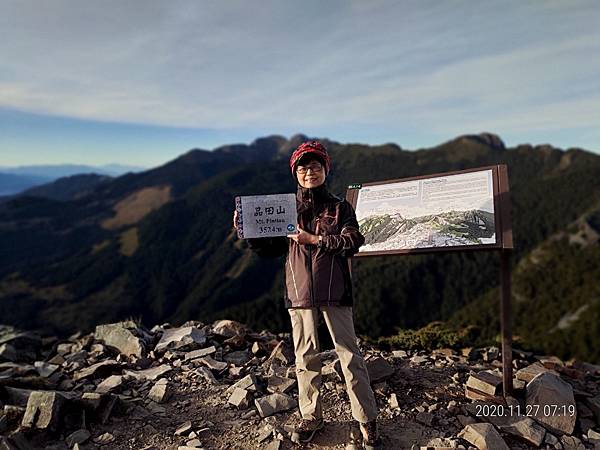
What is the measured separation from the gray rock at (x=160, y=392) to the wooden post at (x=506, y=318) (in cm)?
485

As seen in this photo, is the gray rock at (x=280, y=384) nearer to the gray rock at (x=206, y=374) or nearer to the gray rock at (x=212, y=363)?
the gray rock at (x=206, y=374)

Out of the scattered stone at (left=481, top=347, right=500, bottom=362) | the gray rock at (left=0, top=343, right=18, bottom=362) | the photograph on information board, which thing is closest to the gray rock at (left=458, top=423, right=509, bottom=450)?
the photograph on information board

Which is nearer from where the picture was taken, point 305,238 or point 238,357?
point 305,238

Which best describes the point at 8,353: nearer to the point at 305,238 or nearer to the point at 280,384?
the point at 280,384

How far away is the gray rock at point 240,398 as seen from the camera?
18.6 ft

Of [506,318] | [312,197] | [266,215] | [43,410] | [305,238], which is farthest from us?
[506,318]

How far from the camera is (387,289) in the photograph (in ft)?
371

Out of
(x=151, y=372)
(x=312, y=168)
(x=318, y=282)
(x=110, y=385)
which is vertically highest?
(x=312, y=168)

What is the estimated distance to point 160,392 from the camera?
5957 mm

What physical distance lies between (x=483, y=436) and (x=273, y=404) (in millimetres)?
2620

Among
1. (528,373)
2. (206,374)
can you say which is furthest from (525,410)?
(206,374)

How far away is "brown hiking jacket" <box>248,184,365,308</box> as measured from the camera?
458 centimetres

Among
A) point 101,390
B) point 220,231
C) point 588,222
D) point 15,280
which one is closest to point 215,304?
point 220,231

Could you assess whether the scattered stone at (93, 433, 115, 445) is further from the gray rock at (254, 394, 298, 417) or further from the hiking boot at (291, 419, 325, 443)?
the hiking boot at (291, 419, 325, 443)
